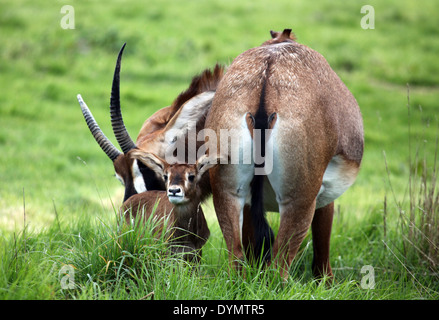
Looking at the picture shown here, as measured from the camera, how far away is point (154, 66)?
15094 mm

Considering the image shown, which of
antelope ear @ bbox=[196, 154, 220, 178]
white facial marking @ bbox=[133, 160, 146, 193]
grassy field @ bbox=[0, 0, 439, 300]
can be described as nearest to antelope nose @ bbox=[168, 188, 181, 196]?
antelope ear @ bbox=[196, 154, 220, 178]

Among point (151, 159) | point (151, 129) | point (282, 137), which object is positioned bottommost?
point (151, 159)

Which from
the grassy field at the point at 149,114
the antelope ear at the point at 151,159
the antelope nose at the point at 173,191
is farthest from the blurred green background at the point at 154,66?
the antelope nose at the point at 173,191

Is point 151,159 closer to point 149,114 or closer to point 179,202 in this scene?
point 179,202

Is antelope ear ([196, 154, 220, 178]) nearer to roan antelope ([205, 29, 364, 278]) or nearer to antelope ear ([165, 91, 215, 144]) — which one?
roan antelope ([205, 29, 364, 278])

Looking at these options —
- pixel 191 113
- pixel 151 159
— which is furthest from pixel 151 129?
pixel 151 159

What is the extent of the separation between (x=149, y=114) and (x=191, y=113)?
755 cm

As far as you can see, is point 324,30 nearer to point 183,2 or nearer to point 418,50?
point 418,50

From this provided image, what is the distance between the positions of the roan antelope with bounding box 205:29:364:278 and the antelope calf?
0.40m

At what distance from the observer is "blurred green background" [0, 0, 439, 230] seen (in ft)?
32.4

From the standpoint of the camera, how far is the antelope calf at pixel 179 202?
4180mm

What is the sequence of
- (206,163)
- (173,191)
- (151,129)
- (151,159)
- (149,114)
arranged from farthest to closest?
(149,114) < (151,129) < (151,159) < (173,191) < (206,163)

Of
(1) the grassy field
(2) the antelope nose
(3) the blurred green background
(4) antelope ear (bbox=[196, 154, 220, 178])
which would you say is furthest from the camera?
(3) the blurred green background
